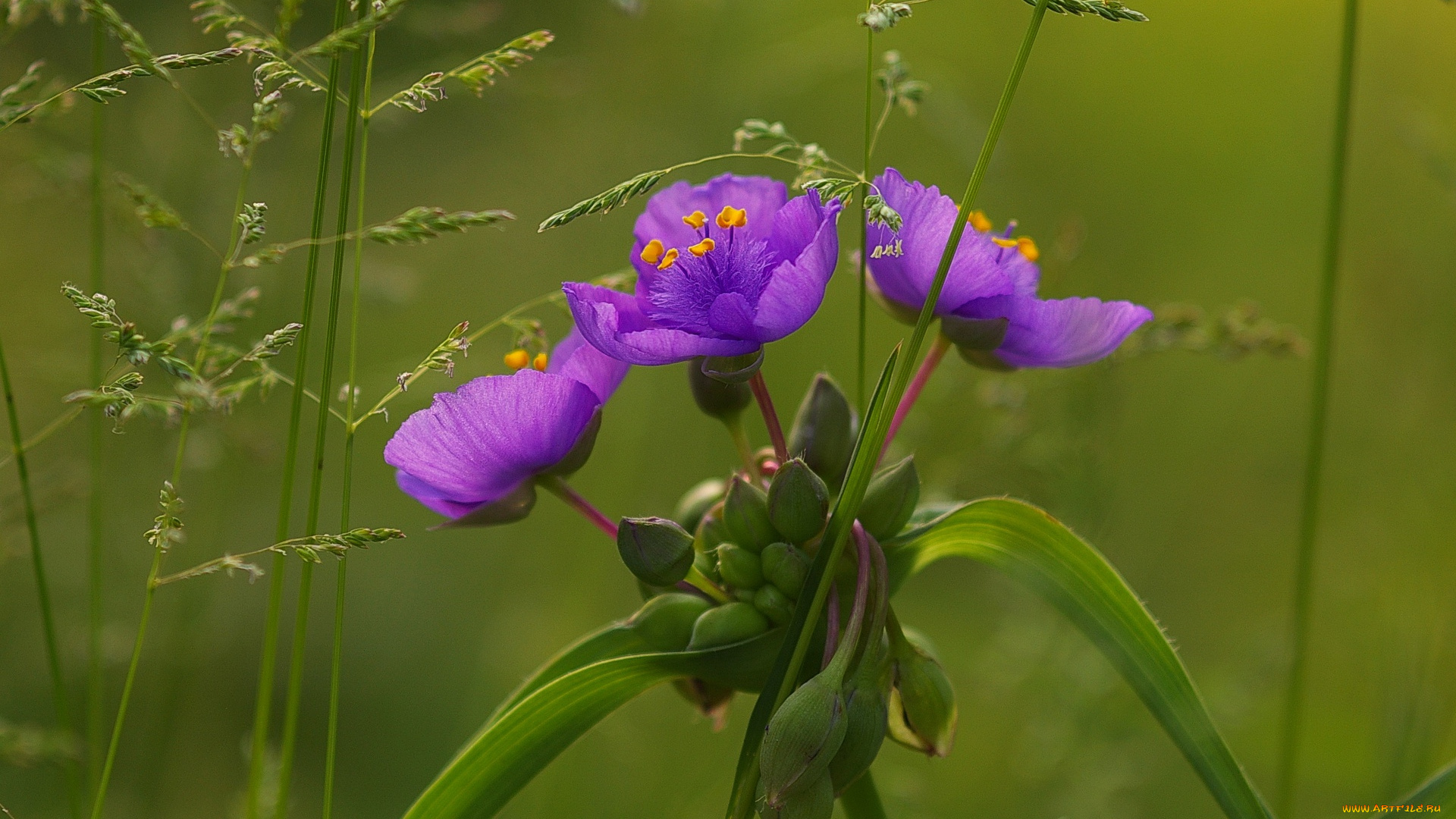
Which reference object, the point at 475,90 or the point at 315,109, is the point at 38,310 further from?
the point at 475,90

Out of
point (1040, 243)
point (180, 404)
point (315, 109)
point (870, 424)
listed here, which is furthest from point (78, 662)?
point (1040, 243)

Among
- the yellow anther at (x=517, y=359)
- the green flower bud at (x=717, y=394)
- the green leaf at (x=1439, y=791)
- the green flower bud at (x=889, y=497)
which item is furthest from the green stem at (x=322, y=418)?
the green leaf at (x=1439, y=791)

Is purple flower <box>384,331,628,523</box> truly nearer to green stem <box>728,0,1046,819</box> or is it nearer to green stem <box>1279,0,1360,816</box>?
green stem <box>728,0,1046,819</box>

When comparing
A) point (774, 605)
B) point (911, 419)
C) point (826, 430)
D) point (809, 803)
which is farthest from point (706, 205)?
point (911, 419)

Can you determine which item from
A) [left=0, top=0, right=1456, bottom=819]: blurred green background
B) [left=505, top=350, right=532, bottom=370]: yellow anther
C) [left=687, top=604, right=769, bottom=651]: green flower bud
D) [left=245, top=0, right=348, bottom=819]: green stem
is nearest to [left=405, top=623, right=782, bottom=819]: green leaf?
[left=687, top=604, right=769, bottom=651]: green flower bud

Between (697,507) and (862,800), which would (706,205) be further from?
(862,800)

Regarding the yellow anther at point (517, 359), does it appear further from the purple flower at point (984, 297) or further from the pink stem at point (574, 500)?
the purple flower at point (984, 297)

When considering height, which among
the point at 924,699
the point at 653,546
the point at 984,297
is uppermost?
the point at 984,297
